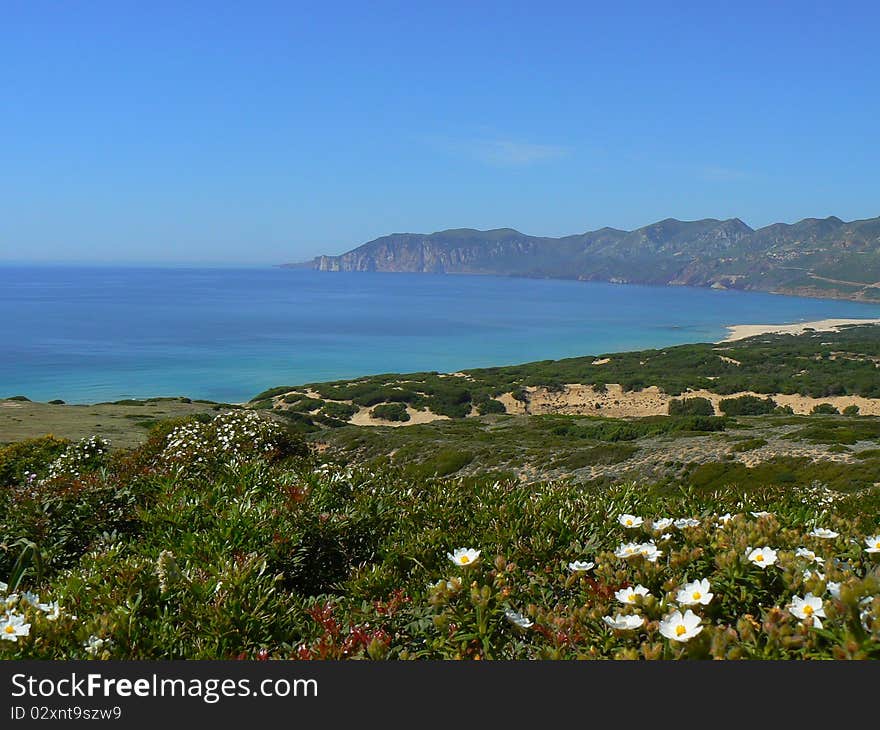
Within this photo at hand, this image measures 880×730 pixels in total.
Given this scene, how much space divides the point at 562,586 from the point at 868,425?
3549 centimetres

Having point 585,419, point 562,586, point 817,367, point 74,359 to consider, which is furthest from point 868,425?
point 74,359

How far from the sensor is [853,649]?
2574mm

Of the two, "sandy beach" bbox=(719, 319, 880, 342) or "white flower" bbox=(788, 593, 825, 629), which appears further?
"sandy beach" bbox=(719, 319, 880, 342)

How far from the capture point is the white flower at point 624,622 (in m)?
3.07

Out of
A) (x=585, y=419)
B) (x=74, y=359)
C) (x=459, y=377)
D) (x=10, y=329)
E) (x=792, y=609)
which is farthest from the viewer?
(x=10, y=329)

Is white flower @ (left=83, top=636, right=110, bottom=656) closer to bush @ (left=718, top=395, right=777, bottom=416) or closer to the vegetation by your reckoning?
the vegetation

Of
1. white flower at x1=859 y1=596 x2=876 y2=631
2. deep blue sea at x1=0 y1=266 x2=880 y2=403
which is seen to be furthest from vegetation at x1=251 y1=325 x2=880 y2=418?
white flower at x1=859 y1=596 x2=876 y2=631

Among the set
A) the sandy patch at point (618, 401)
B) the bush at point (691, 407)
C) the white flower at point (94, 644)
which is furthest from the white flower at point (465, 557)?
the sandy patch at point (618, 401)

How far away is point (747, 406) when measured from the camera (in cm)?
5947

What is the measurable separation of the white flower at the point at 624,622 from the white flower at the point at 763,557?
0.73 m

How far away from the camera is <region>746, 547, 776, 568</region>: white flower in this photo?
3463mm

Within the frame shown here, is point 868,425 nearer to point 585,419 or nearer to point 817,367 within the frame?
point 585,419

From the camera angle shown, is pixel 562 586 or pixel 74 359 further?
pixel 74 359

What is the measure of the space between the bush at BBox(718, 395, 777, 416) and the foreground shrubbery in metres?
57.1
